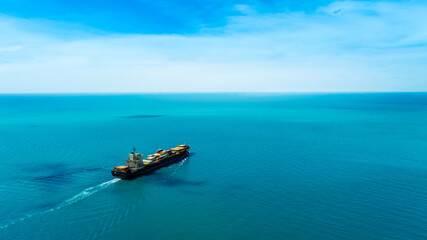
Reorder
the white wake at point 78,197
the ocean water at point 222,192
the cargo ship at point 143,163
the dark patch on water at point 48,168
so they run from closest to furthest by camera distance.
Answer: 1. the ocean water at point 222,192
2. the white wake at point 78,197
3. the cargo ship at point 143,163
4. the dark patch on water at point 48,168

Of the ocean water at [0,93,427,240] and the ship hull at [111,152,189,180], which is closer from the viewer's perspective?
the ocean water at [0,93,427,240]

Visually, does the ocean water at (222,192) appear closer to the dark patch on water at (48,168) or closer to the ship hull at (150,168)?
the dark patch on water at (48,168)

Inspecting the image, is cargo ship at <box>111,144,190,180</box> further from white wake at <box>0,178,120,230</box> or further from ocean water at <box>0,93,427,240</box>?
white wake at <box>0,178,120,230</box>

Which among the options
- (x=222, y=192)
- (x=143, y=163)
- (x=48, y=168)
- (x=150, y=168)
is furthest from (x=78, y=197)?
(x=222, y=192)

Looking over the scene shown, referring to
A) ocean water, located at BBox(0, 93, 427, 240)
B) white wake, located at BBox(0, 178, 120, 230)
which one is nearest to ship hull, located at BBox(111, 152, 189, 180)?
ocean water, located at BBox(0, 93, 427, 240)

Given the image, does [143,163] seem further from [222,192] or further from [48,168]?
[48,168]

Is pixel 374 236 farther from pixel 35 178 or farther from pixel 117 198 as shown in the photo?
pixel 35 178

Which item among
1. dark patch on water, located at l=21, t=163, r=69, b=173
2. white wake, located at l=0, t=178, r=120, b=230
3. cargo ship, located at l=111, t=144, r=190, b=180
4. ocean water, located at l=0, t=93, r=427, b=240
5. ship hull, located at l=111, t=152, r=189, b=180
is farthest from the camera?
dark patch on water, located at l=21, t=163, r=69, b=173

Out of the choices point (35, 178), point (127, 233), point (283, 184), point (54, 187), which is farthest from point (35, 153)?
point (283, 184)

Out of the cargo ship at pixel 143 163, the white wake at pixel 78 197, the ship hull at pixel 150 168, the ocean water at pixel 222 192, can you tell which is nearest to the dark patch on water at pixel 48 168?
the ocean water at pixel 222 192
